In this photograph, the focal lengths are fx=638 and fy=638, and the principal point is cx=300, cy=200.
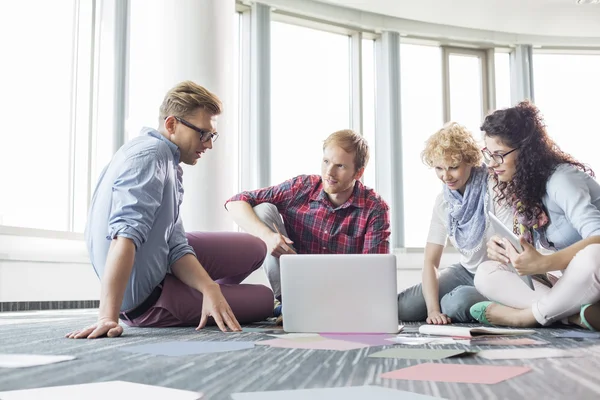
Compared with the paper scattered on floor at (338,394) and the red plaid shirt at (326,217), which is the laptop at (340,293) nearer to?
the red plaid shirt at (326,217)

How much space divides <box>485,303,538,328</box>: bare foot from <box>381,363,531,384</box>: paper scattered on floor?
103cm

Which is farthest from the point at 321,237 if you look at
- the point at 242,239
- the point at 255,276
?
the point at 255,276

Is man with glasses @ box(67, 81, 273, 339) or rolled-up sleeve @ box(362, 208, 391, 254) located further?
rolled-up sleeve @ box(362, 208, 391, 254)

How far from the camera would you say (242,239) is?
2188 millimetres

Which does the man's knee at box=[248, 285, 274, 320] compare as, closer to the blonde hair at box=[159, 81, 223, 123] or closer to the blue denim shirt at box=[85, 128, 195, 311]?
the blue denim shirt at box=[85, 128, 195, 311]

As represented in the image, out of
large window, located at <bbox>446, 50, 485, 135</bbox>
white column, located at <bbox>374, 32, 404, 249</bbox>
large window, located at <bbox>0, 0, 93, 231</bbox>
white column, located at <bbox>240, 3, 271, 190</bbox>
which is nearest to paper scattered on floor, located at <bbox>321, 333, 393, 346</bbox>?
large window, located at <bbox>0, 0, 93, 231</bbox>

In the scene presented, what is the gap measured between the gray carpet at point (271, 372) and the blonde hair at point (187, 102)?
733mm

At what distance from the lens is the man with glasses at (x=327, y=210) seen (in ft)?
7.64

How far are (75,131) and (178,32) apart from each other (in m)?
0.90

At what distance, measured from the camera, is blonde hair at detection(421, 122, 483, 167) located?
88.8 inches

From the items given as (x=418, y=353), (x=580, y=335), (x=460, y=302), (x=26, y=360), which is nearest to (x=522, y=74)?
(x=460, y=302)

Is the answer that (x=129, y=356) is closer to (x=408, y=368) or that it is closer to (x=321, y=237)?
(x=408, y=368)

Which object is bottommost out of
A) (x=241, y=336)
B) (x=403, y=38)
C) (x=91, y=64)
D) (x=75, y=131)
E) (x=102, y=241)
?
(x=241, y=336)

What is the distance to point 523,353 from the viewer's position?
1220 millimetres
